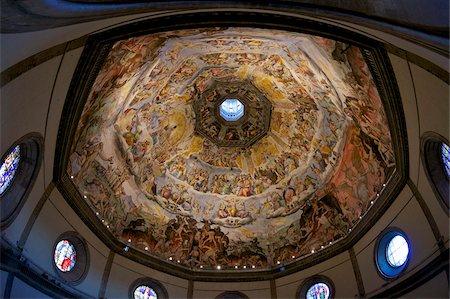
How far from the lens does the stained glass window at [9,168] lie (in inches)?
515

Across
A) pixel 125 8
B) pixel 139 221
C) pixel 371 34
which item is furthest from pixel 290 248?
pixel 125 8

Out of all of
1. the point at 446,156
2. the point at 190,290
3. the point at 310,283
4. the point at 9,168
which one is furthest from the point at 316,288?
the point at 9,168

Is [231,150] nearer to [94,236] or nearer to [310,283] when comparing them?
[310,283]

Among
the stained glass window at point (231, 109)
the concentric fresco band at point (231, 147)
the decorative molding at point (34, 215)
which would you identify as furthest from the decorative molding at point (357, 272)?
the decorative molding at point (34, 215)

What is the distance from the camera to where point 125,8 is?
10.2 meters

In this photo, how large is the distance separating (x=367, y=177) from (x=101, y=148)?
11.4m

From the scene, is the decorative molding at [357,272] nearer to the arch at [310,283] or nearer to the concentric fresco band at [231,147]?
the concentric fresco band at [231,147]

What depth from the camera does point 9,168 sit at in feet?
44.0

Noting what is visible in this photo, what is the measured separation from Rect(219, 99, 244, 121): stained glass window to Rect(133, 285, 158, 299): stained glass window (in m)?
9.32

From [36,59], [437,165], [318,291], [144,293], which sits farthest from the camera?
[144,293]

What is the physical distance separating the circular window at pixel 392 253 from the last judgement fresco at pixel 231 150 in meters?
1.91

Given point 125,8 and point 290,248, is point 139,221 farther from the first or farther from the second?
point 125,8

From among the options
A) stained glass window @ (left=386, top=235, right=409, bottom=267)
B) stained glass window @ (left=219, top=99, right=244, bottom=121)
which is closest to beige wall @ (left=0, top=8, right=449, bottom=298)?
stained glass window @ (left=386, top=235, right=409, bottom=267)

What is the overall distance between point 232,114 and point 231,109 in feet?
1.47
